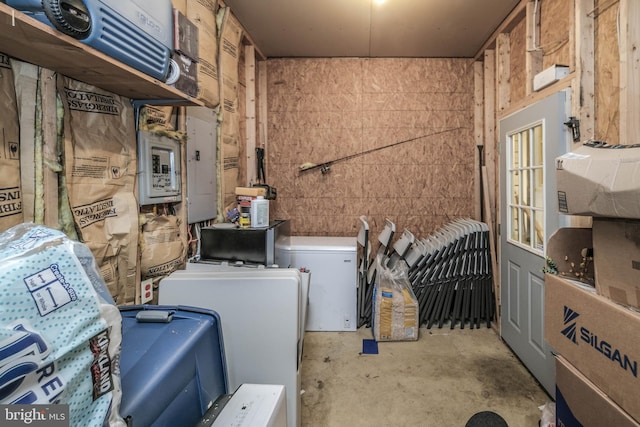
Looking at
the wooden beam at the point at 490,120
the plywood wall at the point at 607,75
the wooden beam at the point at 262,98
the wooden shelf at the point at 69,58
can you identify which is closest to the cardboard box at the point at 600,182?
the plywood wall at the point at 607,75

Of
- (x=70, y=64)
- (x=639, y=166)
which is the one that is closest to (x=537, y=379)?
(x=639, y=166)

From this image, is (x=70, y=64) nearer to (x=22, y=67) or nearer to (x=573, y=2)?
(x=22, y=67)

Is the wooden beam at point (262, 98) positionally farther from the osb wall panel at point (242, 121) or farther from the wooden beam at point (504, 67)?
the wooden beam at point (504, 67)

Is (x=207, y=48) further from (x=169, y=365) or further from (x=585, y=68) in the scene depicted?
(x=585, y=68)

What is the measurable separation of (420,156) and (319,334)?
210cm

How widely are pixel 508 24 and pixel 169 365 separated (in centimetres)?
339

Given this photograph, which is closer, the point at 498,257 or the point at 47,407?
the point at 47,407

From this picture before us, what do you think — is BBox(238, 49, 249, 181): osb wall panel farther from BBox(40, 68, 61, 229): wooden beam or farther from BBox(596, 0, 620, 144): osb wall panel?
BBox(596, 0, 620, 144): osb wall panel

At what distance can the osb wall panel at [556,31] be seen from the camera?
2152mm

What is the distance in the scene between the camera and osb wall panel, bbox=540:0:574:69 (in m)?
2.15

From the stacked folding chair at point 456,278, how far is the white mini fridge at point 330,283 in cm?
61

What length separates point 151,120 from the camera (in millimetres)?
1776

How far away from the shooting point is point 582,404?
4.29 feet

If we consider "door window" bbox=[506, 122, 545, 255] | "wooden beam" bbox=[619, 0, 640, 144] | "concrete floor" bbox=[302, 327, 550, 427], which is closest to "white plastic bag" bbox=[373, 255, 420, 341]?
"concrete floor" bbox=[302, 327, 550, 427]
